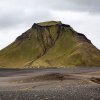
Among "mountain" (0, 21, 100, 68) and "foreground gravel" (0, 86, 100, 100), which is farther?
"mountain" (0, 21, 100, 68)

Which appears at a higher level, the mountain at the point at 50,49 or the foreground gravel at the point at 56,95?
the mountain at the point at 50,49

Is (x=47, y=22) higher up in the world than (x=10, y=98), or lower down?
higher up

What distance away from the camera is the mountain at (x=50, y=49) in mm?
119750

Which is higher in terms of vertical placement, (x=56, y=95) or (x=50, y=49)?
(x=50, y=49)

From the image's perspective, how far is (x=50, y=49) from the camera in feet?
419

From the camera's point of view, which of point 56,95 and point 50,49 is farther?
point 50,49

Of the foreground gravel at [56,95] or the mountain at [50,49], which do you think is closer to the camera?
the foreground gravel at [56,95]

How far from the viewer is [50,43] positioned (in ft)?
427

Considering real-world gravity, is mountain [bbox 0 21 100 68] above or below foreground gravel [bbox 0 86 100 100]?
above

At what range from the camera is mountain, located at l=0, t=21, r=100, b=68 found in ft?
393

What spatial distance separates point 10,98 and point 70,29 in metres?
109

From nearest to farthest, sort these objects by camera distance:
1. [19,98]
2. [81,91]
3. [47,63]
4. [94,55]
Result: 1. [19,98]
2. [81,91]
3. [47,63]
4. [94,55]

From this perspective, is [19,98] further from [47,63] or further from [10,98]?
[47,63]

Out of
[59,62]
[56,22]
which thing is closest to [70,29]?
[56,22]
